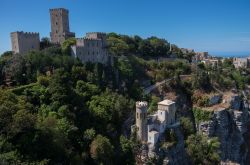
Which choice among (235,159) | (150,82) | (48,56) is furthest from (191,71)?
(48,56)

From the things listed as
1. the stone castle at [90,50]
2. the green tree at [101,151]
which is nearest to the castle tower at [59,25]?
the stone castle at [90,50]

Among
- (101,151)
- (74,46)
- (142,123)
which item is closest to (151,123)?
(142,123)

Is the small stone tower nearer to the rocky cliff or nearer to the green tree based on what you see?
the green tree

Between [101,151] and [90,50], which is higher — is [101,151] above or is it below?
below

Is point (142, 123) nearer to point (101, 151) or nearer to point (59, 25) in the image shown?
point (101, 151)

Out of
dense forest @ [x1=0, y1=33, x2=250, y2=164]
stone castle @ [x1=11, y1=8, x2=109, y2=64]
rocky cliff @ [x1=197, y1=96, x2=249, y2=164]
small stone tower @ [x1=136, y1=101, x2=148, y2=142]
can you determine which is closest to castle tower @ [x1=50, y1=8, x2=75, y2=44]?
stone castle @ [x1=11, y1=8, x2=109, y2=64]

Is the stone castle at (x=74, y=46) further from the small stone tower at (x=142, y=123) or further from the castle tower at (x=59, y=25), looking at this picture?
the small stone tower at (x=142, y=123)
